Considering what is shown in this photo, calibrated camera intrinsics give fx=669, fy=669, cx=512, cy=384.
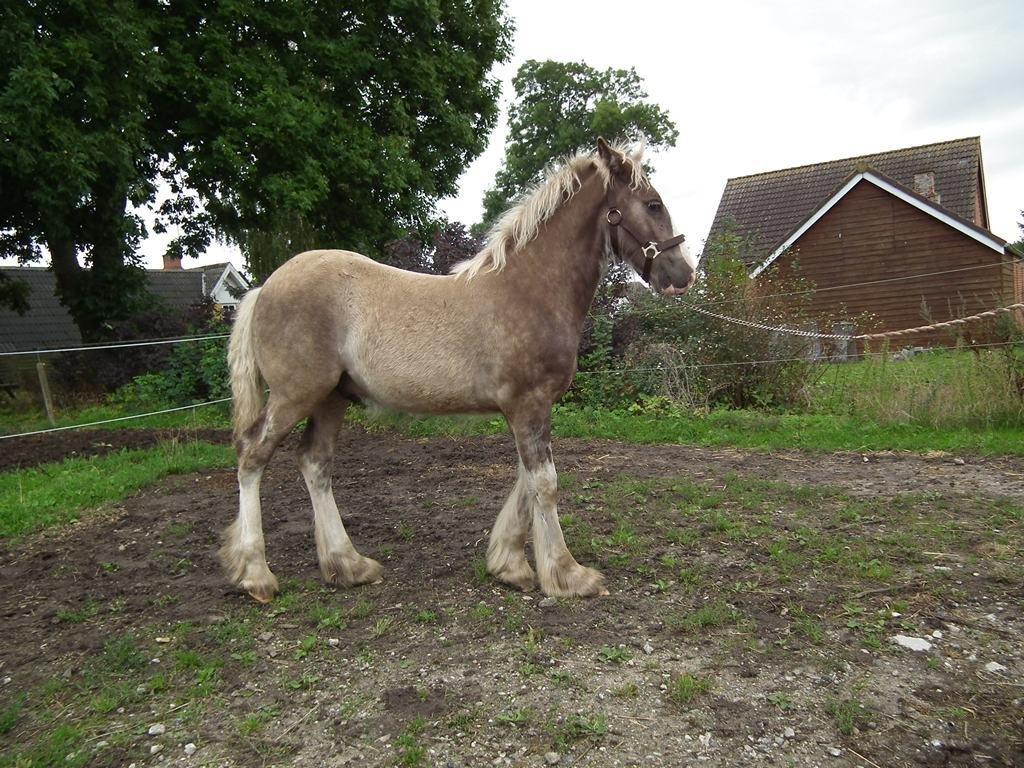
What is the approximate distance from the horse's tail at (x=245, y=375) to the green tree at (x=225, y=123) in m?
8.24

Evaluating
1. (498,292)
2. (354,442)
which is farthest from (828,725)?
(354,442)

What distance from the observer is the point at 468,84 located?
16.8 m

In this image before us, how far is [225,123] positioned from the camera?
1291 centimetres

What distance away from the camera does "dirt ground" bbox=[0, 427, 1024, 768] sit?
2.49 m

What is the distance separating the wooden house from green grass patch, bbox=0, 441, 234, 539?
560 inches

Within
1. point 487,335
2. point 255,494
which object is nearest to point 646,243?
point 487,335

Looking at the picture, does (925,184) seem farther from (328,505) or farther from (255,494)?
(255,494)

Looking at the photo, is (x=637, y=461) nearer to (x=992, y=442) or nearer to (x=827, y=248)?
(x=992, y=442)

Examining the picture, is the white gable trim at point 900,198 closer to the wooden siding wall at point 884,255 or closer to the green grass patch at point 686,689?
the wooden siding wall at point 884,255

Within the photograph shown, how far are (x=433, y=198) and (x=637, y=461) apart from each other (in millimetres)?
11543

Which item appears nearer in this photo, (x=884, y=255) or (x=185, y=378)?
(x=185, y=378)

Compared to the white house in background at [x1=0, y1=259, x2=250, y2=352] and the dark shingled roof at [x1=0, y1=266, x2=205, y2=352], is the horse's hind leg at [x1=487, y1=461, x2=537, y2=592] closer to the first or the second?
the white house in background at [x1=0, y1=259, x2=250, y2=352]

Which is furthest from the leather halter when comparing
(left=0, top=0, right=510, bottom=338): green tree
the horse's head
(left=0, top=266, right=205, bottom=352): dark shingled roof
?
(left=0, top=266, right=205, bottom=352): dark shingled roof

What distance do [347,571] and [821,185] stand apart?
2433 cm
